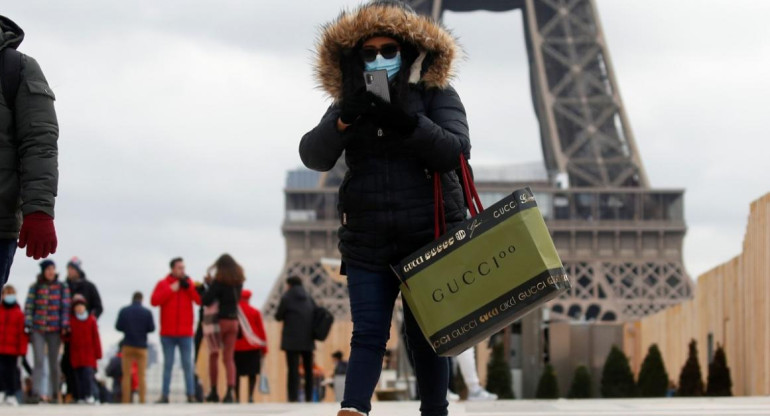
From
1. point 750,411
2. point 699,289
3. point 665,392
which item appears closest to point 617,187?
point 665,392

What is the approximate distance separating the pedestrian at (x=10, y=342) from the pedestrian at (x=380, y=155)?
910 centimetres

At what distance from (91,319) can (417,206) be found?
9.71 m

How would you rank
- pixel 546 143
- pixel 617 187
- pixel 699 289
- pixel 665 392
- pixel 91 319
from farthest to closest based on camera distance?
pixel 546 143 → pixel 617 187 → pixel 665 392 → pixel 699 289 → pixel 91 319

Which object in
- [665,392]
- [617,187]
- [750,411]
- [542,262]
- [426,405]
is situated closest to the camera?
[542,262]

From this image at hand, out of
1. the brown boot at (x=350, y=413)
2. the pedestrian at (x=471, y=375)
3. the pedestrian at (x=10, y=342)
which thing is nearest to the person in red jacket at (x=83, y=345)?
the pedestrian at (x=10, y=342)

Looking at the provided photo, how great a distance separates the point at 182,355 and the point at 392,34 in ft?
29.6

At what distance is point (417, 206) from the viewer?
17.6 ft

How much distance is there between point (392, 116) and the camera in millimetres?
5176

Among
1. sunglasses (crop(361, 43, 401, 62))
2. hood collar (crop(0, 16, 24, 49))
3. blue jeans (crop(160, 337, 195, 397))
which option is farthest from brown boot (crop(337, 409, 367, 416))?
blue jeans (crop(160, 337, 195, 397))

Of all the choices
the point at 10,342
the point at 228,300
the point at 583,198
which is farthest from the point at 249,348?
the point at 583,198

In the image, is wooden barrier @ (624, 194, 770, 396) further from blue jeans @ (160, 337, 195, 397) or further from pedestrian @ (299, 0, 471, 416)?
pedestrian @ (299, 0, 471, 416)

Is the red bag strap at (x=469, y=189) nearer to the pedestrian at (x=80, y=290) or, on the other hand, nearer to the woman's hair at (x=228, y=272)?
the woman's hair at (x=228, y=272)

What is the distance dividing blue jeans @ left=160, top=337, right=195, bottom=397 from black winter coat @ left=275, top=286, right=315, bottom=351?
87cm

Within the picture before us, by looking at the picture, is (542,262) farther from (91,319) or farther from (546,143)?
(546,143)
